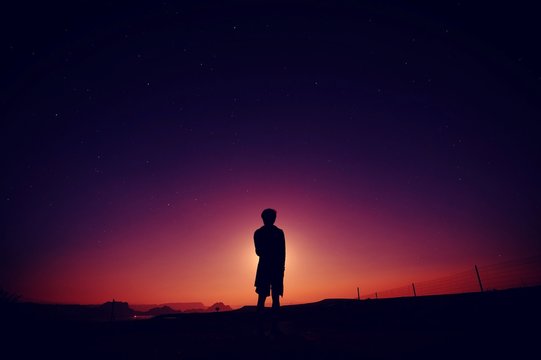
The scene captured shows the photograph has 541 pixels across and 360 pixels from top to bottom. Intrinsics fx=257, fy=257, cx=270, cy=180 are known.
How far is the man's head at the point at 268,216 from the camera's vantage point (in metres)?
5.09

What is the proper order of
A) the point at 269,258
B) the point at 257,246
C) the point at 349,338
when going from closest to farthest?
1. the point at 349,338
2. the point at 269,258
3. the point at 257,246

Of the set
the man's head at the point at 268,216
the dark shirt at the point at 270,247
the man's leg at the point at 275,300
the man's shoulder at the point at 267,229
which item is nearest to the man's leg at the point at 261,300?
the man's leg at the point at 275,300

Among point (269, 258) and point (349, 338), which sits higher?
point (269, 258)

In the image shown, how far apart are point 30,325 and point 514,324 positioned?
7.52 metres

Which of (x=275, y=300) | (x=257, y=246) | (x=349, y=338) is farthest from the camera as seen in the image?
(x=257, y=246)

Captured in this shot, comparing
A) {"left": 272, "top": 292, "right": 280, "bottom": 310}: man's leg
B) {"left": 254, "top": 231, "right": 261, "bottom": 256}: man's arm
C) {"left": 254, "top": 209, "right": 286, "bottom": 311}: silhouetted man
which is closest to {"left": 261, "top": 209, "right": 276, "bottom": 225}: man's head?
{"left": 254, "top": 209, "right": 286, "bottom": 311}: silhouetted man

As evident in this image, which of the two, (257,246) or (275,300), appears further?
(257,246)

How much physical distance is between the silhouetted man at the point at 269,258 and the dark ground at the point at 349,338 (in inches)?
40.3

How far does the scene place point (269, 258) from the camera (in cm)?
486

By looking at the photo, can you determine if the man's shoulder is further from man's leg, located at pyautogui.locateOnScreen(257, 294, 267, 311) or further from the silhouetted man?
man's leg, located at pyautogui.locateOnScreen(257, 294, 267, 311)

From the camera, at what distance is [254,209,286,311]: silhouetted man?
4.73 meters

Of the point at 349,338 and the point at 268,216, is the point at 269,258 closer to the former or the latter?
the point at 268,216

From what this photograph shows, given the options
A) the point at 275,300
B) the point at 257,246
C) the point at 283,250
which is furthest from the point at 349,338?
the point at 257,246

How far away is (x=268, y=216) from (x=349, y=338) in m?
2.59
